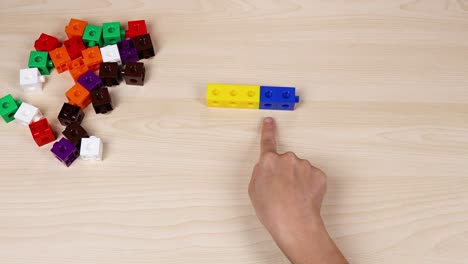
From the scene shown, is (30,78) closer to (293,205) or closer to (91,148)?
(91,148)

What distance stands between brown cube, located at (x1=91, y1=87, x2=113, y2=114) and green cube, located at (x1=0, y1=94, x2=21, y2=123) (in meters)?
0.15

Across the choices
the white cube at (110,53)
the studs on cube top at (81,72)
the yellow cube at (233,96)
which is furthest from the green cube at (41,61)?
the yellow cube at (233,96)

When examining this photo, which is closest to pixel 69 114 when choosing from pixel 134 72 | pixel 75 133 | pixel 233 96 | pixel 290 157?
pixel 75 133

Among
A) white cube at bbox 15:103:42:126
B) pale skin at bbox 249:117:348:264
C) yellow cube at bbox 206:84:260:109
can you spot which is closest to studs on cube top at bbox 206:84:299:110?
yellow cube at bbox 206:84:260:109

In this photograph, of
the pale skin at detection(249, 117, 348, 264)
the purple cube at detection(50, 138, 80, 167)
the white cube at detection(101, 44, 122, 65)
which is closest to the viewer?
the pale skin at detection(249, 117, 348, 264)

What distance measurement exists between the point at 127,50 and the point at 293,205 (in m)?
0.46

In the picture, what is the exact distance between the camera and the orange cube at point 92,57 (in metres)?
0.84

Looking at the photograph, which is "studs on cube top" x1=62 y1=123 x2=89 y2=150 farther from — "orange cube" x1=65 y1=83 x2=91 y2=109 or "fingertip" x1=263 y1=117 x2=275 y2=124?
"fingertip" x1=263 y1=117 x2=275 y2=124

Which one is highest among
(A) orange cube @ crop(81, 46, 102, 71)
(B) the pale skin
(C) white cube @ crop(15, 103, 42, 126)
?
(A) orange cube @ crop(81, 46, 102, 71)

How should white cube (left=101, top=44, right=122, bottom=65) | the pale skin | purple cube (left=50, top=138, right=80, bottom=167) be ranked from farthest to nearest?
white cube (left=101, top=44, right=122, bottom=65), purple cube (left=50, top=138, right=80, bottom=167), the pale skin

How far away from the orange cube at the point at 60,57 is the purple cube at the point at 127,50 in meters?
0.10

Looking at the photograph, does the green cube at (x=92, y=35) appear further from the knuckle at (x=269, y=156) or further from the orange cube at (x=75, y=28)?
the knuckle at (x=269, y=156)

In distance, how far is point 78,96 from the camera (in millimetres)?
799

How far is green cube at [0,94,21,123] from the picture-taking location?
78 cm
